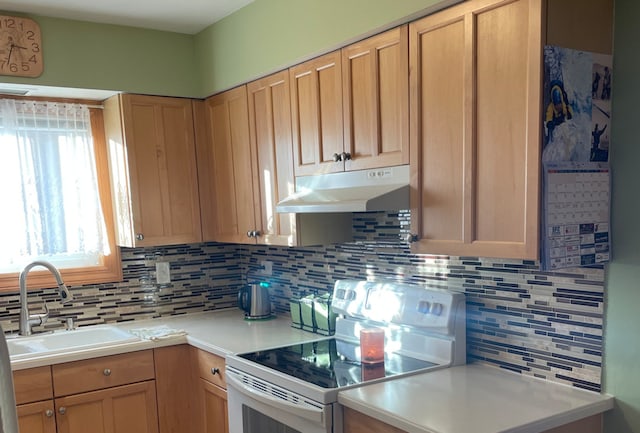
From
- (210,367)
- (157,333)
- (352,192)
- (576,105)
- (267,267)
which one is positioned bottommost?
(210,367)

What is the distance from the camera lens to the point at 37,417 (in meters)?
2.30

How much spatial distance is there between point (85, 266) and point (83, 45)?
3.82ft

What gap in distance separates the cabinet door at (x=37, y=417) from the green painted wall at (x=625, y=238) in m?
2.19

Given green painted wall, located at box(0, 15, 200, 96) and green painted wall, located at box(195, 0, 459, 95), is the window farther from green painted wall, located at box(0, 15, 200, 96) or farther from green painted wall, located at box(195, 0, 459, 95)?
green painted wall, located at box(195, 0, 459, 95)

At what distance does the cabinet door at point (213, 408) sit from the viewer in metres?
2.40

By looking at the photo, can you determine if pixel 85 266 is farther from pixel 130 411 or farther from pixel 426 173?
pixel 426 173

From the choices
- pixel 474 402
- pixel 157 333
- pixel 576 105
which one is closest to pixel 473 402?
pixel 474 402

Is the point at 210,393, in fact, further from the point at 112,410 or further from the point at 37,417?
the point at 37,417

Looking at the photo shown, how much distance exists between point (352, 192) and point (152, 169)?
1.35m

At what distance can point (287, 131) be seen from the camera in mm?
2398

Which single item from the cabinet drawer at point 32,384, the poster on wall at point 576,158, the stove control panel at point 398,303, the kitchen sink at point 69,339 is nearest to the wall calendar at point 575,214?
the poster on wall at point 576,158

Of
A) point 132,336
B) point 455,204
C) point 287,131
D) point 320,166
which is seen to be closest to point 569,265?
point 455,204

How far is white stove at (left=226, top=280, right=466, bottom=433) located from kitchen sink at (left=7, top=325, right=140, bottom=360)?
2.58ft

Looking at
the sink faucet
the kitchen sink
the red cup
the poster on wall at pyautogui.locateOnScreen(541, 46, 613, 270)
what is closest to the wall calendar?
the poster on wall at pyautogui.locateOnScreen(541, 46, 613, 270)
